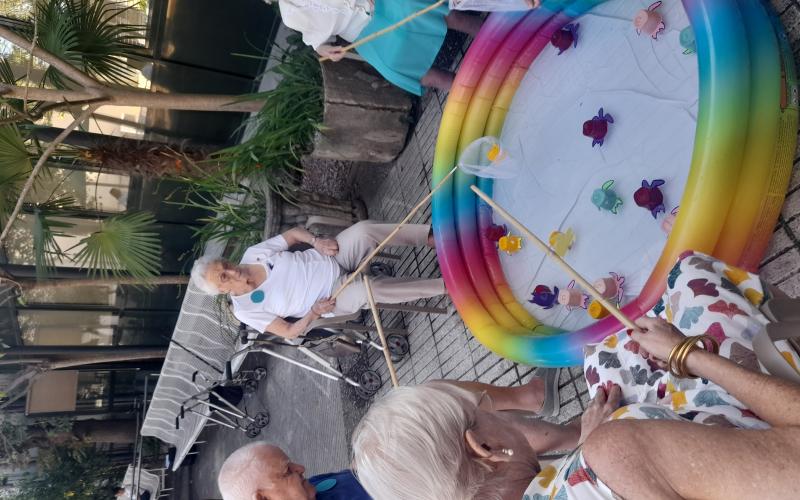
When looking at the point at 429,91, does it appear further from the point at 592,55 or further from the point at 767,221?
the point at 767,221

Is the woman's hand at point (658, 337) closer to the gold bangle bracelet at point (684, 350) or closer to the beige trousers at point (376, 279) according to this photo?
the gold bangle bracelet at point (684, 350)

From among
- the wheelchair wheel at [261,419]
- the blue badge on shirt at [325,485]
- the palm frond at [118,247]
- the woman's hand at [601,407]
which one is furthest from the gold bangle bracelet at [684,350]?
the wheelchair wheel at [261,419]

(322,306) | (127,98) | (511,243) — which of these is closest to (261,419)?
(322,306)

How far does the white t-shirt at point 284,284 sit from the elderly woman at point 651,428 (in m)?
1.85

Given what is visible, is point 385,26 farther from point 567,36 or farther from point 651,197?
point 651,197

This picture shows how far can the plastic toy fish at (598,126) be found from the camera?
276 cm

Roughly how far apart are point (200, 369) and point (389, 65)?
13.3ft

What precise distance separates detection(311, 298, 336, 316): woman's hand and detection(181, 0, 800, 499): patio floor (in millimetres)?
867

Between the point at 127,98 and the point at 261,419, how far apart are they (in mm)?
3685

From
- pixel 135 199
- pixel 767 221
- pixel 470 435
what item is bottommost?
pixel 470 435

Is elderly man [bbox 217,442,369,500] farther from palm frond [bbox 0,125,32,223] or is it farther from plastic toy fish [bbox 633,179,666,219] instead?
palm frond [bbox 0,125,32,223]

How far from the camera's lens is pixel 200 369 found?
6.20 metres

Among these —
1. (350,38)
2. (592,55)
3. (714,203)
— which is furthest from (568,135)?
(350,38)

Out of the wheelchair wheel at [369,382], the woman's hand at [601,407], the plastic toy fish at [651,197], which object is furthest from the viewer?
the wheelchair wheel at [369,382]
